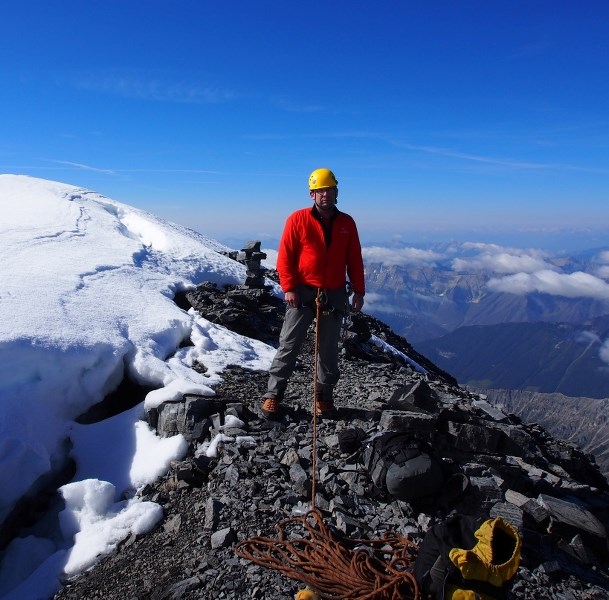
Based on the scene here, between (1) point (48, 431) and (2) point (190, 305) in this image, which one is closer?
(1) point (48, 431)

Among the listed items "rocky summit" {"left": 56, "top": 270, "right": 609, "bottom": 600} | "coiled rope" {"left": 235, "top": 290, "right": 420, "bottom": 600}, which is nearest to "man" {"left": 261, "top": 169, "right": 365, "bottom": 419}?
"rocky summit" {"left": 56, "top": 270, "right": 609, "bottom": 600}

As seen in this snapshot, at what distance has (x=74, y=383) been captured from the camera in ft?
28.2

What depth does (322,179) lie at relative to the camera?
738 centimetres

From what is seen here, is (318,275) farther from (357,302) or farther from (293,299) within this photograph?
(357,302)

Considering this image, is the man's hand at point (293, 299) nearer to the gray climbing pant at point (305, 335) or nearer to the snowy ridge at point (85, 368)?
the gray climbing pant at point (305, 335)

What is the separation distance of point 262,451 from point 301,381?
13.2 feet

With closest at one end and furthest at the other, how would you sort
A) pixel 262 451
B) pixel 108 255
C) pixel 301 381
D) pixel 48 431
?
pixel 262 451 < pixel 48 431 < pixel 301 381 < pixel 108 255

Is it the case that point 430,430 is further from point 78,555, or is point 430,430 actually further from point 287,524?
point 78,555

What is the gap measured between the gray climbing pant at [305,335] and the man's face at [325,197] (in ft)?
4.72

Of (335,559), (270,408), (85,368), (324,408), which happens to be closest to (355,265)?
(324,408)

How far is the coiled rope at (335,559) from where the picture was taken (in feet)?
14.8

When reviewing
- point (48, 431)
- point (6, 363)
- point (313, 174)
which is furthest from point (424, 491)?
point (6, 363)

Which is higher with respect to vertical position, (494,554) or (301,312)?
(301,312)

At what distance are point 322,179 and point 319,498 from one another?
4.75m
